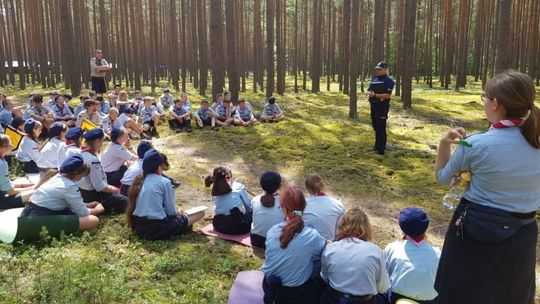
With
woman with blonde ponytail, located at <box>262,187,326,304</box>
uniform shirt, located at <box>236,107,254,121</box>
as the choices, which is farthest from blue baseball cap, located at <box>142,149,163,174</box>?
uniform shirt, located at <box>236,107,254,121</box>

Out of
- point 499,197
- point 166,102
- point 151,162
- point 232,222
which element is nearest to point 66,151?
point 151,162

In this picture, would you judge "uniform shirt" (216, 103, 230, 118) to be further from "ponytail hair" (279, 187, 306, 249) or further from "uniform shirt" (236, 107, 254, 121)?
"ponytail hair" (279, 187, 306, 249)

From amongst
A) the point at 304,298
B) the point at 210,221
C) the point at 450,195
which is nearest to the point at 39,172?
the point at 210,221

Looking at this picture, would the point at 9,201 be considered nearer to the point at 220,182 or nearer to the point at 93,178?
the point at 93,178

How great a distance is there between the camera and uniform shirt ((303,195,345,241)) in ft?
16.4

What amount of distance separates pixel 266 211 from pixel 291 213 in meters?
1.21

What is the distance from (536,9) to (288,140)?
1901 cm

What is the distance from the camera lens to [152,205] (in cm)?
554

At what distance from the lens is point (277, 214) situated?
540 centimetres

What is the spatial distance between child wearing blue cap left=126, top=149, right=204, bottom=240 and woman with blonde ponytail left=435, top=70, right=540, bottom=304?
3.87 meters

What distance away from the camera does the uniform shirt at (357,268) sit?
3.54m

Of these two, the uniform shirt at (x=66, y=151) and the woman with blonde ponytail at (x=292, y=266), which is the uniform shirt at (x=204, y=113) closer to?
the uniform shirt at (x=66, y=151)

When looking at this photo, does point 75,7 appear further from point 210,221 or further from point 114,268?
point 114,268

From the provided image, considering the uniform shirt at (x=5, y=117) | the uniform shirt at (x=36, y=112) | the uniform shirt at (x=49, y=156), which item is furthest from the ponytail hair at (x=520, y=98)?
the uniform shirt at (x=36, y=112)
